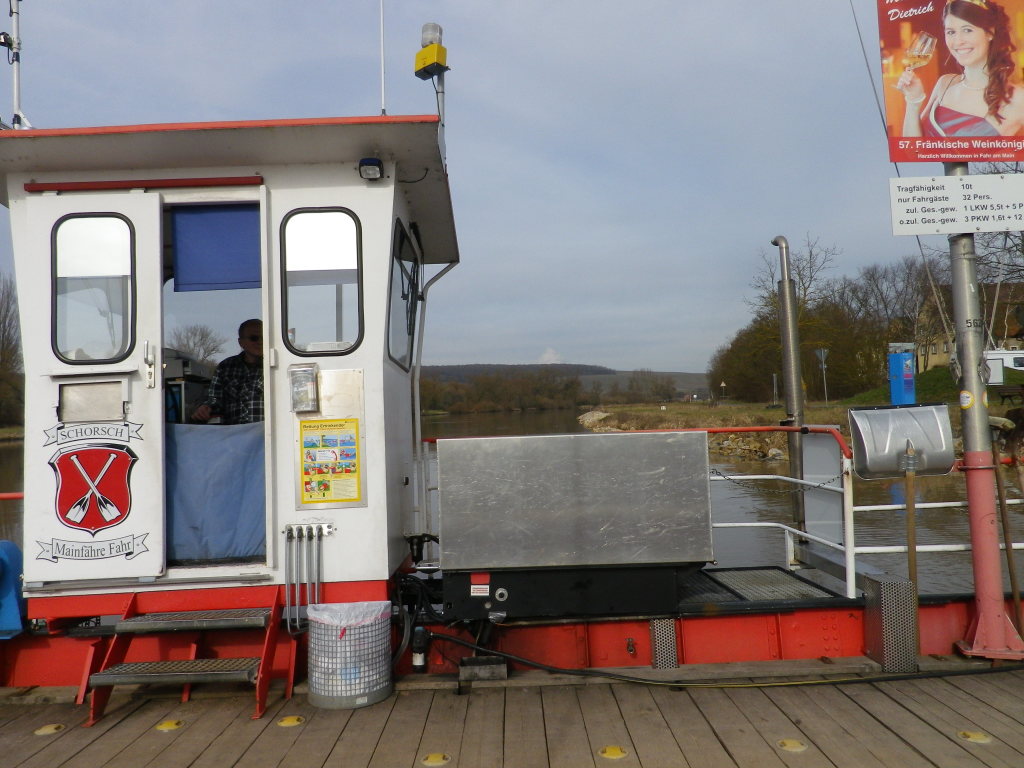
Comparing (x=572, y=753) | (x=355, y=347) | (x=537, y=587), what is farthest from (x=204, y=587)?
(x=572, y=753)

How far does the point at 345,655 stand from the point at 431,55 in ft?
10.3

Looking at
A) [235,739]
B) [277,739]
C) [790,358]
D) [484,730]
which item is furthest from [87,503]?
[790,358]

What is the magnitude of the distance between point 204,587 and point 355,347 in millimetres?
1378

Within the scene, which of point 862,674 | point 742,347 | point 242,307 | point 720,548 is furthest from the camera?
point 742,347

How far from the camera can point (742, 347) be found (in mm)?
42250

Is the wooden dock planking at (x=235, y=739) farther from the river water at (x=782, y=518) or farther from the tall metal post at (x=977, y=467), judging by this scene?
the tall metal post at (x=977, y=467)

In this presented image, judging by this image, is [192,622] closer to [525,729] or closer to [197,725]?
[197,725]

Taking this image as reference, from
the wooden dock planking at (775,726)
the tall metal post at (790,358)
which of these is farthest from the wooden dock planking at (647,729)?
the tall metal post at (790,358)

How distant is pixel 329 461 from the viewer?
363 cm

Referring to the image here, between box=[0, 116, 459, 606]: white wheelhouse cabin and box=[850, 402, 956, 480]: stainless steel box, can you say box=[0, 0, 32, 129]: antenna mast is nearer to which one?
box=[0, 116, 459, 606]: white wheelhouse cabin

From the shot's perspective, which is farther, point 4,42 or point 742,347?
point 742,347

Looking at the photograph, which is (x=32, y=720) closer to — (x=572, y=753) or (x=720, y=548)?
(x=572, y=753)

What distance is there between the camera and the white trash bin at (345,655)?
3.29 m

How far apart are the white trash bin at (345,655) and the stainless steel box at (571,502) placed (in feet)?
1.52
